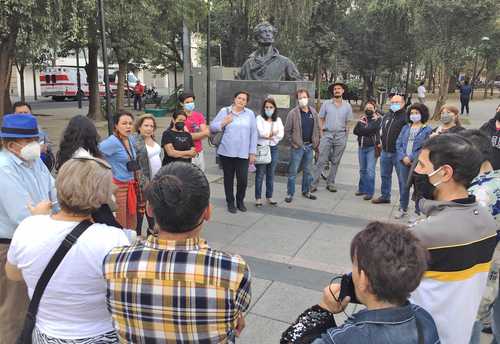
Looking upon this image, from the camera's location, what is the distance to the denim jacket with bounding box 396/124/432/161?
5.92m

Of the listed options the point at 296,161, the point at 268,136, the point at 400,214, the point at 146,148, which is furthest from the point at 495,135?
the point at 146,148

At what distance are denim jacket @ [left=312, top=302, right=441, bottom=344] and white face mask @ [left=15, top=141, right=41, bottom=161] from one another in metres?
2.20

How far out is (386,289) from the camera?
1.39 meters

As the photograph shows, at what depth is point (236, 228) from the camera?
581cm

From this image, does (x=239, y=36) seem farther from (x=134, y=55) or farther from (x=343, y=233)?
(x=343, y=233)

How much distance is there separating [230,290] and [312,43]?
65.0 ft

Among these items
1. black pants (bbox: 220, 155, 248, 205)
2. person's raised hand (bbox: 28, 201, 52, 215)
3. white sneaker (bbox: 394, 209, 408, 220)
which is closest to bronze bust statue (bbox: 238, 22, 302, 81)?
black pants (bbox: 220, 155, 248, 205)

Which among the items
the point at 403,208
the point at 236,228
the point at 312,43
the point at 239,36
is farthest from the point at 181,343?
the point at 239,36

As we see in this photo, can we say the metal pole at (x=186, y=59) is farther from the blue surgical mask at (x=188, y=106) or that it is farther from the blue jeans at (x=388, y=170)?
the blue jeans at (x=388, y=170)

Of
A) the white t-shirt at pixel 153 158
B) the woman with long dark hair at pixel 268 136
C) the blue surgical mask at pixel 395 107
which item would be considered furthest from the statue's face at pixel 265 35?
the white t-shirt at pixel 153 158

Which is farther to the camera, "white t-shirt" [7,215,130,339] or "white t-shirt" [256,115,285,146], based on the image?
"white t-shirt" [256,115,285,146]

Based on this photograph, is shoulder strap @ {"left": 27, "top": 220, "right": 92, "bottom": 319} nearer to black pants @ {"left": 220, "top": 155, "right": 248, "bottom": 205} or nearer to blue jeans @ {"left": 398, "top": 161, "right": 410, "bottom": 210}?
black pants @ {"left": 220, "top": 155, "right": 248, "bottom": 205}

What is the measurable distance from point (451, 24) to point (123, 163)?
1588cm

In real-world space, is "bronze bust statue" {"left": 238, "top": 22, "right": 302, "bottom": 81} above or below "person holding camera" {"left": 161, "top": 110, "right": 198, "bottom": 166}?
above
